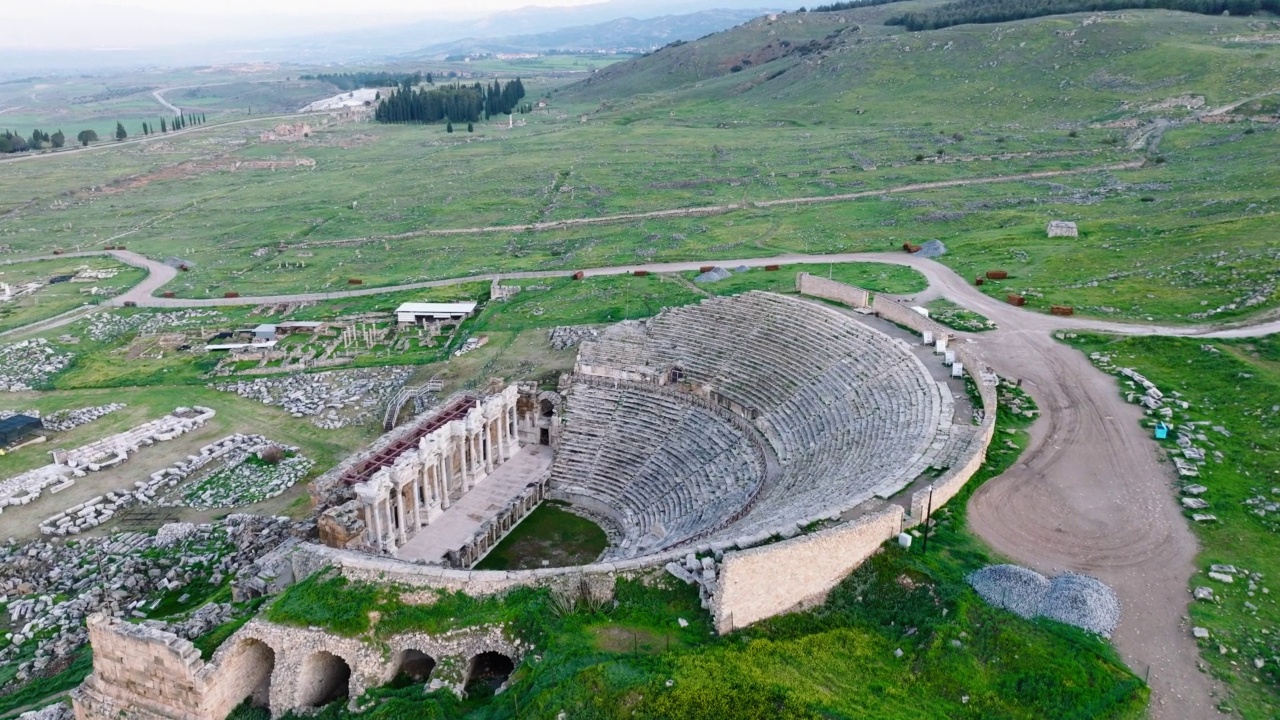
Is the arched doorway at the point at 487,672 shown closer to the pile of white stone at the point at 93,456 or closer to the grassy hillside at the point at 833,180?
the pile of white stone at the point at 93,456

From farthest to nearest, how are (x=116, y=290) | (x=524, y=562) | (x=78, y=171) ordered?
(x=78, y=171) < (x=116, y=290) < (x=524, y=562)

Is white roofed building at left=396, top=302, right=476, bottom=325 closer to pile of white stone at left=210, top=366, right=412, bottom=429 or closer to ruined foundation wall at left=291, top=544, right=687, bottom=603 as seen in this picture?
pile of white stone at left=210, top=366, right=412, bottom=429

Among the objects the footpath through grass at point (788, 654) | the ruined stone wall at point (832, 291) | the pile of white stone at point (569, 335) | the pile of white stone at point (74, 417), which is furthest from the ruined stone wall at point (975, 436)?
the pile of white stone at point (74, 417)

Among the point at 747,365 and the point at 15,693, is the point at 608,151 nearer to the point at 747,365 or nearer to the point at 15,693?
the point at 747,365

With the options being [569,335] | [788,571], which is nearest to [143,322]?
[569,335]

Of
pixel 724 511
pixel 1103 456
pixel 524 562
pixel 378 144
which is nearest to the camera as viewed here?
pixel 1103 456

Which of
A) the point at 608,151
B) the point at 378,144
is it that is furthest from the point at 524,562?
the point at 378,144
